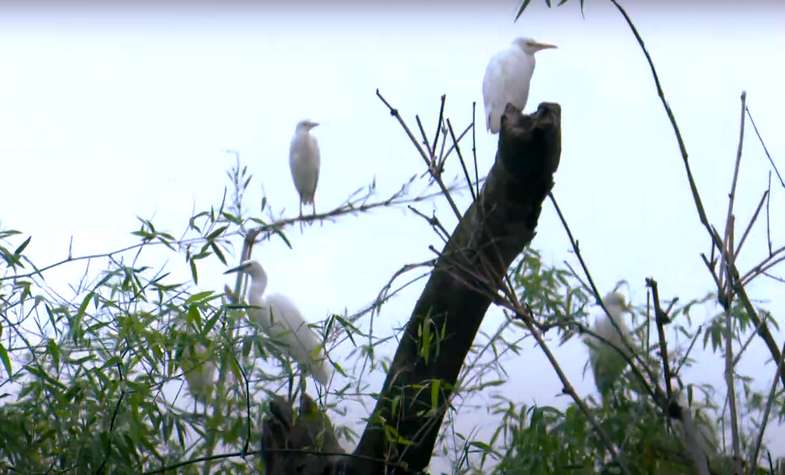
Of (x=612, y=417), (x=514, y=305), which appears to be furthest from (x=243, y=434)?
(x=514, y=305)

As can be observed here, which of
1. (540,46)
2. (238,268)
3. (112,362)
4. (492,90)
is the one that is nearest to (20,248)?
(112,362)

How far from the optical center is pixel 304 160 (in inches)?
145

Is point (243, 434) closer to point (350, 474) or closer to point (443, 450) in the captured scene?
point (350, 474)

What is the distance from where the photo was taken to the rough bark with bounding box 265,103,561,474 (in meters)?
1.15

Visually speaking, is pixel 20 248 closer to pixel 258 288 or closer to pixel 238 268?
pixel 238 268

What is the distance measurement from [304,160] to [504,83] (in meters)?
1.10

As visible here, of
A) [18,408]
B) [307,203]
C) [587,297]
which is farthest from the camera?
[307,203]

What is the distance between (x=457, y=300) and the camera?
4.32 feet

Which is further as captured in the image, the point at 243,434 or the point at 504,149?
the point at 243,434

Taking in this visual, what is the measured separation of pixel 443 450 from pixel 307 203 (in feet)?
6.66

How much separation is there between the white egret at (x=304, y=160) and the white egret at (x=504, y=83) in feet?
3.21

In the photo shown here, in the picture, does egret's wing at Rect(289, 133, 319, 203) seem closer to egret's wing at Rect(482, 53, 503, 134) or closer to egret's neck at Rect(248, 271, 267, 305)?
egret's neck at Rect(248, 271, 267, 305)

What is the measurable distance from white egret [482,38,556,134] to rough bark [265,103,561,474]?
4.57ft

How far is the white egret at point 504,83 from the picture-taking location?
2.72m
